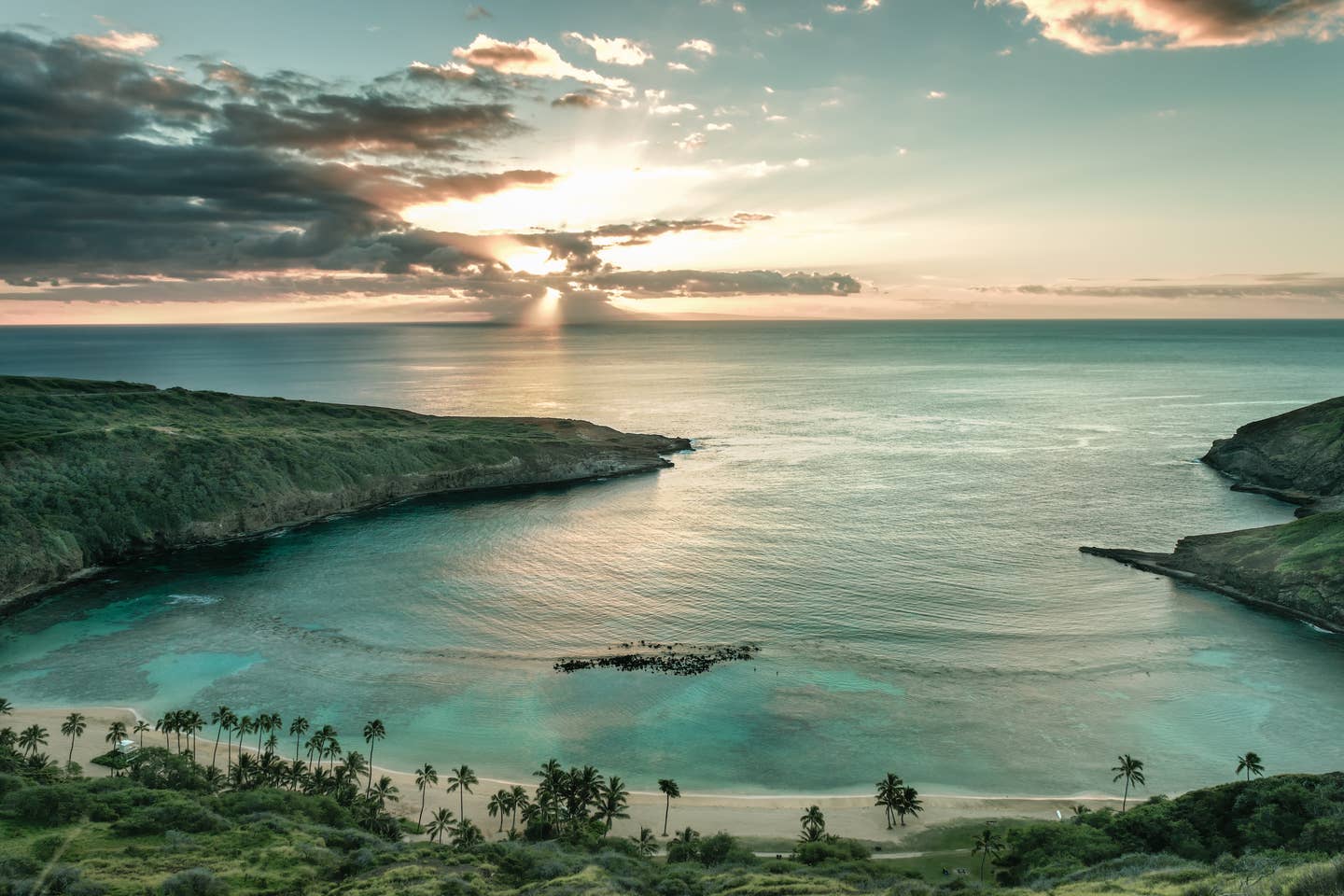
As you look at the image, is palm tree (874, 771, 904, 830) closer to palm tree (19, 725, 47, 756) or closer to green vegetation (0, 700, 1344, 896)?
green vegetation (0, 700, 1344, 896)

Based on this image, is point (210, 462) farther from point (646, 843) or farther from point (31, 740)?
point (646, 843)

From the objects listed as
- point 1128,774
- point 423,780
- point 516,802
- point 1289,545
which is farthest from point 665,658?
point 1289,545

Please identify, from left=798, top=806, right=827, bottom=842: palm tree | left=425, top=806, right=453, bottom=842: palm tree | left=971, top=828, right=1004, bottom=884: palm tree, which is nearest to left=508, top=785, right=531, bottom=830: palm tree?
Result: left=425, top=806, right=453, bottom=842: palm tree

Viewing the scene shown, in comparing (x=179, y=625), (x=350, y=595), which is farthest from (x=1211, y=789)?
(x=179, y=625)

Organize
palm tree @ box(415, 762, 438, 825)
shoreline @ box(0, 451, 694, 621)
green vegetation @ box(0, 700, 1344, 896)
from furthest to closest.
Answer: shoreline @ box(0, 451, 694, 621) < palm tree @ box(415, 762, 438, 825) < green vegetation @ box(0, 700, 1344, 896)

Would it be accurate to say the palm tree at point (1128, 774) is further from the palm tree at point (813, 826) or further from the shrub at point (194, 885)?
the shrub at point (194, 885)

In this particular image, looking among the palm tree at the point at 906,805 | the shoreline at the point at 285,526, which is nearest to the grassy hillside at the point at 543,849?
the palm tree at the point at 906,805
